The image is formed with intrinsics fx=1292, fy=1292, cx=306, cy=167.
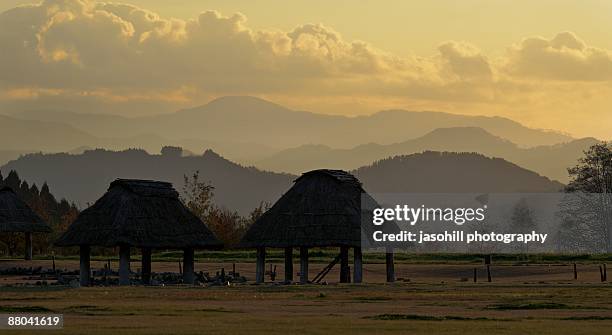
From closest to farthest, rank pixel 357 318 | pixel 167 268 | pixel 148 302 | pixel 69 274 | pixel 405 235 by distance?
pixel 357 318, pixel 148 302, pixel 405 235, pixel 69 274, pixel 167 268

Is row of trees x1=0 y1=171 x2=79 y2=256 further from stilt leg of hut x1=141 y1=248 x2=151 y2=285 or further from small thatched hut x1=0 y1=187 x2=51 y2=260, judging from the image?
stilt leg of hut x1=141 y1=248 x2=151 y2=285

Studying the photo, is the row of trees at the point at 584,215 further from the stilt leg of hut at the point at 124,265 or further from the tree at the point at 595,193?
the stilt leg of hut at the point at 124,265

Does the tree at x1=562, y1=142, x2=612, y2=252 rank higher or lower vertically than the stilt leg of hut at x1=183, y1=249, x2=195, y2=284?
higher

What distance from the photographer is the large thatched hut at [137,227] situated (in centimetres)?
6662

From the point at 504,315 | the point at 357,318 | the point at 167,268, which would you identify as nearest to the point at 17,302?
the point at 357,318

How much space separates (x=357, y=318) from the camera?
43875mm

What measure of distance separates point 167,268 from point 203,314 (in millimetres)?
49922

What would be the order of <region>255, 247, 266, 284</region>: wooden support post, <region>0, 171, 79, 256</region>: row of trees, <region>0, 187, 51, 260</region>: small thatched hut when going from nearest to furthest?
<region>255, 247, 266, 284</region>: wooden support post < <region>0, 187, 51, 260</region>: small thatched hut < <region>0, 171, 79, 256</region>: row of trees

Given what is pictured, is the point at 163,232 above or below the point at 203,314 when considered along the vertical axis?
above

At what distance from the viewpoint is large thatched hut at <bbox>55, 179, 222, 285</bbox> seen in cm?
6662

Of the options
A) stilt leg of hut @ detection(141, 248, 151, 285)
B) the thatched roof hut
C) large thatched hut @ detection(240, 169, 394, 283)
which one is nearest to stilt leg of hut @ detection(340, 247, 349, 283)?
large thatched hut @ detection(240, 169, 394, 283)

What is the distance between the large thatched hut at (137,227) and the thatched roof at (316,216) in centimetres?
310

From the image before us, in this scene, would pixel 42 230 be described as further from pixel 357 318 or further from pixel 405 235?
pixel 357 318

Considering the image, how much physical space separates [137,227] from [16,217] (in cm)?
3182
